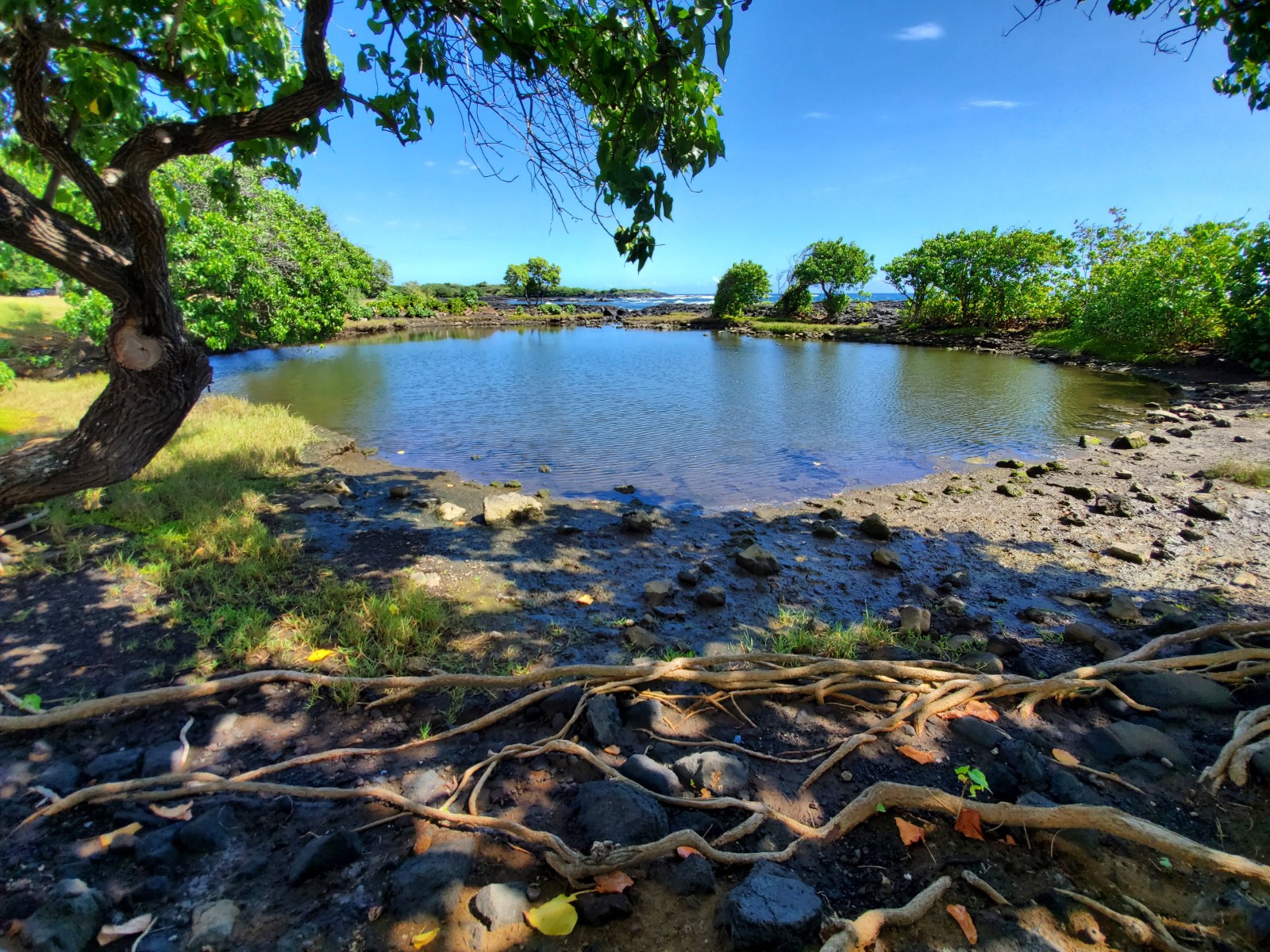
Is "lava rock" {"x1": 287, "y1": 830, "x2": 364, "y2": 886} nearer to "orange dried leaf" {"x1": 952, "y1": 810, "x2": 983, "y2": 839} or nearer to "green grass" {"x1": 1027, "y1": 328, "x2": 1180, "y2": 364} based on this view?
"orange dried leaf" {"x1": 952, "y1": 810, "x2": 983, "y2": 839}

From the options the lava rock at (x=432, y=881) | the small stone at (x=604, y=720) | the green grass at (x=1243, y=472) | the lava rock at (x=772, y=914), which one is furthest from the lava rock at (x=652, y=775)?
the green grass at (x=1243, y=472)

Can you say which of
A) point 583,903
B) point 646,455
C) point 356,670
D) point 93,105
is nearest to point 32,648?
point 356,670

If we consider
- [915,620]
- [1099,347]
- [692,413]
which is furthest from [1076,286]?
[915,620]

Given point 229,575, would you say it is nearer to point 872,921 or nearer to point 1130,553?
point 872,921

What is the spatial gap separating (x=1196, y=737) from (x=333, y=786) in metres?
4.41

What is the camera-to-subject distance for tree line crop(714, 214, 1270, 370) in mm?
19141

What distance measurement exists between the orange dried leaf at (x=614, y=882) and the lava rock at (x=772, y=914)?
345 millimetres

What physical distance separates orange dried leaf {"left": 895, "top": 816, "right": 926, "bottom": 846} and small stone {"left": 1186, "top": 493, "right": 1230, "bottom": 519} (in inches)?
312

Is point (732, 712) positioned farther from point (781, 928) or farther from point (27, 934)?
point (27, 934)

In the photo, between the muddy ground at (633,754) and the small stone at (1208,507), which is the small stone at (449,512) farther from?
the small stone at (1208,507)

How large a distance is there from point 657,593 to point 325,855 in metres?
3.46

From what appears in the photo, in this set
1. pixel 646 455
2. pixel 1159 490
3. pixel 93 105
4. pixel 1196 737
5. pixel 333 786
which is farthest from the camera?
pixel 646 455

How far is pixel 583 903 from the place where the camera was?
184 centimetres

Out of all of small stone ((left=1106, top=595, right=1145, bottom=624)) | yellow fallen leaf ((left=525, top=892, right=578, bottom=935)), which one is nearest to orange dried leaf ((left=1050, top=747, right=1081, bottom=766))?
yellow fallen leaf ((left=525, top=892, right=578, bottom=935))
